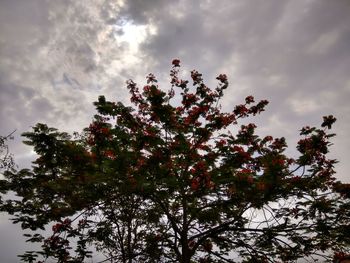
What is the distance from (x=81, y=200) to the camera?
324 inches

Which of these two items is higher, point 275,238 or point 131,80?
point 131,80

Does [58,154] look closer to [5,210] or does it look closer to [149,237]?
[5,210]

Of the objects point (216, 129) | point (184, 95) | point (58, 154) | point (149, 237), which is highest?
point (184, 95)

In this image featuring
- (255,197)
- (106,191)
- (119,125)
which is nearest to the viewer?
(255,197)

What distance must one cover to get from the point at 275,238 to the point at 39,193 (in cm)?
710

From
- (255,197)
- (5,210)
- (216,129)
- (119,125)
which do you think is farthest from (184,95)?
(5,210)

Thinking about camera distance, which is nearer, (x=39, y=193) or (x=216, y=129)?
(x=39, y=193)

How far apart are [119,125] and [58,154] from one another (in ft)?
7.12

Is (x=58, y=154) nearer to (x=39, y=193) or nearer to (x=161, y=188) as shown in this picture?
(x=39, y=193)

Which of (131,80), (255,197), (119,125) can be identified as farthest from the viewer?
(131,80)

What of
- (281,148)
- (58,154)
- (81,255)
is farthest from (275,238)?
(58,154)

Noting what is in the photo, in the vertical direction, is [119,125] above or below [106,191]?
above

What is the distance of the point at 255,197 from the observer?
7.86 meters

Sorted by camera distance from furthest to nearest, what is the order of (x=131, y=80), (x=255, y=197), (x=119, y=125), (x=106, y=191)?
(x=131, y=80) → (x=119, y=125) → (x=106, y=191) → (x=255, y=197)
